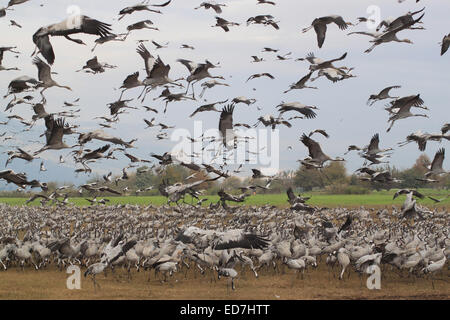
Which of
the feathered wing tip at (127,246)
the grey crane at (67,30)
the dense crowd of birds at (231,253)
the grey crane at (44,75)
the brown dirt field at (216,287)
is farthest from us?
the grey crane at (44,75)

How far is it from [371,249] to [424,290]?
6.93ft

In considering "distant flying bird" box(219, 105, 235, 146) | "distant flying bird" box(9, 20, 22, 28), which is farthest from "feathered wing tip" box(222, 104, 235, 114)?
"distant flying bird" box(9, 20, 22, 28)

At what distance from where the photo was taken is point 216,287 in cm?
1681

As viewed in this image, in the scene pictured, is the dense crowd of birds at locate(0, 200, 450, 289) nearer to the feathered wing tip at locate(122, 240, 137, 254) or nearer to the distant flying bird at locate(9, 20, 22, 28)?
the feathered wing tip at locate(122, 240, 137, 254)

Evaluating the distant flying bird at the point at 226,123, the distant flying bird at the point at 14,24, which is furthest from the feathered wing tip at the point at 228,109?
the distant flying bird at the point at 14,24

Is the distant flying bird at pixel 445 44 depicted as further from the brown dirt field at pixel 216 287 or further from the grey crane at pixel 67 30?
the grey crane at pixel 67 30

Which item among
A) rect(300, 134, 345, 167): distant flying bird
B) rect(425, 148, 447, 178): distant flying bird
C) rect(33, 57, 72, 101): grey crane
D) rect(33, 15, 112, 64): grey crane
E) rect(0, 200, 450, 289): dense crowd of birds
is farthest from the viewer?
rect(425, 148, 447, 178): distant flying bird

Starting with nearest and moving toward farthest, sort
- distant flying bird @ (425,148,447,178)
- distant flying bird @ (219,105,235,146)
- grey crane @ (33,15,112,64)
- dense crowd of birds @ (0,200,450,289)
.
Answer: grey crane @ (33,15,112,64) → dense crowd of birds @ (0,200,450,289) → distant flying bird @ (219,105,235,146) → distant flying bird @ (425,148,447,178)

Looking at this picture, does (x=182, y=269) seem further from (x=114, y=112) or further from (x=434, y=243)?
(x=434, y=243)

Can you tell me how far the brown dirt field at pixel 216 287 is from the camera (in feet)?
52.3

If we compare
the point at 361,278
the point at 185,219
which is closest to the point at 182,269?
the point at 361,278

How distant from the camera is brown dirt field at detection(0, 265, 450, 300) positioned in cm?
1594

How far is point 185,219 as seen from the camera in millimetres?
38250

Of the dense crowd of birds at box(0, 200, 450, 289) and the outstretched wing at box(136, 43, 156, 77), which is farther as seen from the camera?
the outstretched wing at box(136, 43, 156, 77)
